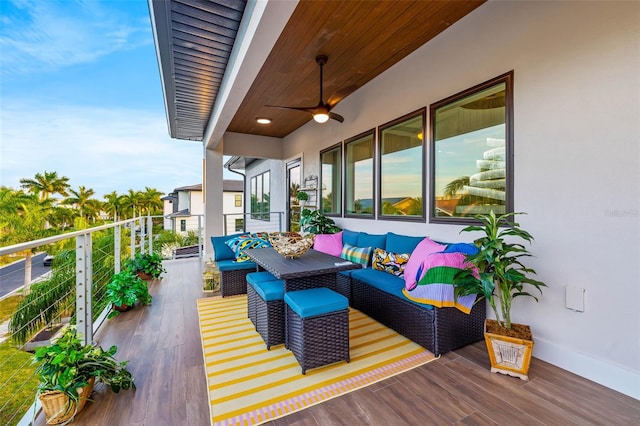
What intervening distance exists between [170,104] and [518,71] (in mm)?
4529

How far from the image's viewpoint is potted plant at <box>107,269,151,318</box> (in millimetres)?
3191

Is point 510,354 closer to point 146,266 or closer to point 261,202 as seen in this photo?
point 146,266

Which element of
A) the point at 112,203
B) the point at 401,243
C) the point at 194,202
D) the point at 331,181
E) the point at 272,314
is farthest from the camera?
the point at 112,203

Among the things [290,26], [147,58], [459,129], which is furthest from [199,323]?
[147,58]

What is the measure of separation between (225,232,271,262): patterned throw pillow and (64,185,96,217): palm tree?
97.0ft

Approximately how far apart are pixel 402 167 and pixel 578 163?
6.24 feet

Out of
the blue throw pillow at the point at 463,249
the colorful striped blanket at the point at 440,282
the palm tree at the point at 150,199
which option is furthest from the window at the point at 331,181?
the palm tree at the point at 150,199

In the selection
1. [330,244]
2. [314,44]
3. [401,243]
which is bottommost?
[330,244]

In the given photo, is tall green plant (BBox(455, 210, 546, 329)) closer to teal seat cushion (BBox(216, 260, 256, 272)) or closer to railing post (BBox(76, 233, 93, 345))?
teal seat cushion (BBox(216, 260, 256, 272))

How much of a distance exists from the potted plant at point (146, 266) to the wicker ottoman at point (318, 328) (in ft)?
11.4

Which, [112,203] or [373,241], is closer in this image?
[373,241]

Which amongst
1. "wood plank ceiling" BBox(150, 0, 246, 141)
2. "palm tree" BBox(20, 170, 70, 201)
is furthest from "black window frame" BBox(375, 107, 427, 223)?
"palm tree" BBox(20, 170, 70, 201)

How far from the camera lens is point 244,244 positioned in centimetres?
398

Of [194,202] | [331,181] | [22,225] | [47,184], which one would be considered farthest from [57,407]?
[47,184]
